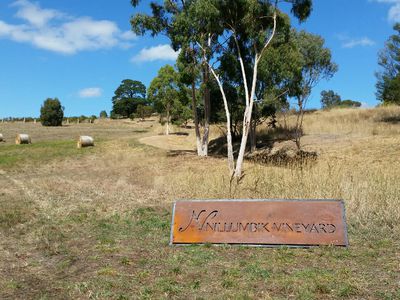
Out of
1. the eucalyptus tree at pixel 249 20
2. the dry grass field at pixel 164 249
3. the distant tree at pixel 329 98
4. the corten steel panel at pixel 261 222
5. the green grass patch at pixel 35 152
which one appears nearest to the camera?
the dry grass field at pixel 164 249

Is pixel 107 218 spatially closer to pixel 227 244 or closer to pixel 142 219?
pixel 142 219

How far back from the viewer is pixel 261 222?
7738 millimetres

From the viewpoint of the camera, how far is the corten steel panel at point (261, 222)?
7398 mm

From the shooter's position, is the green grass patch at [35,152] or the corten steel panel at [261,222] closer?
the corten steel panel at [261,222]

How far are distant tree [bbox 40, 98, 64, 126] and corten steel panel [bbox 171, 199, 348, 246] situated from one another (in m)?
50.9

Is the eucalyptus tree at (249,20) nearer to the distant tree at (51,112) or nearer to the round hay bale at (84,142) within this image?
the round hay bale at (84,142)

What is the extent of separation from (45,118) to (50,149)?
95.7 feet

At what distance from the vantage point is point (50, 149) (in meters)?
28.4

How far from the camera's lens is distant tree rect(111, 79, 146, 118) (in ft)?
316

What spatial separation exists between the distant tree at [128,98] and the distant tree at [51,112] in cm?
3839

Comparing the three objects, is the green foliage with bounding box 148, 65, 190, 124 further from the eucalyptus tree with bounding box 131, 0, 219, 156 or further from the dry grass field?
the dry grass field

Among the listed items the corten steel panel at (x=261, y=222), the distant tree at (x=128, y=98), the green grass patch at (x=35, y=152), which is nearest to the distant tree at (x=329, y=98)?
the distant tree at (x=128, y=98)

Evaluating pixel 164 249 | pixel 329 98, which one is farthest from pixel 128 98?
pixel 164 249

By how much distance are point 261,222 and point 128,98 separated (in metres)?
94.6
